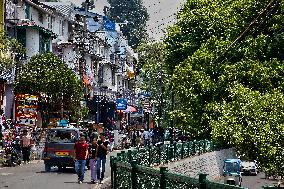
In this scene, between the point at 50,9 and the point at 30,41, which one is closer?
the point at 30,41

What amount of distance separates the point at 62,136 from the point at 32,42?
28.4m

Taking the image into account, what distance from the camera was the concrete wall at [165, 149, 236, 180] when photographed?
3473 centimetres

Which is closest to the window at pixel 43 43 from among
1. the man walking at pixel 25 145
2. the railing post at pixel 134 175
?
the man walking at pixel 25 145

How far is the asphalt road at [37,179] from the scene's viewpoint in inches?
922

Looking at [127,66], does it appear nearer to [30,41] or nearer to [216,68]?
[30,41]

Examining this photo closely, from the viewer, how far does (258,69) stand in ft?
135

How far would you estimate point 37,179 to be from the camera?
85.4 feet

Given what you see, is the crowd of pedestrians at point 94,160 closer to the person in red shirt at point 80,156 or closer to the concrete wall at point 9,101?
the person in red shirt at point 80,156

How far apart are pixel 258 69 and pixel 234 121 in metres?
3.70

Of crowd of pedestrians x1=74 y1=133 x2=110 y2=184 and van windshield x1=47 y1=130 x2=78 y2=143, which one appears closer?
crowd of pedestrians x1=74 y1=133 x2=110 y2=184

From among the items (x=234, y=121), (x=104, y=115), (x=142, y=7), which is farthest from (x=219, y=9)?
(x=142, y=7)

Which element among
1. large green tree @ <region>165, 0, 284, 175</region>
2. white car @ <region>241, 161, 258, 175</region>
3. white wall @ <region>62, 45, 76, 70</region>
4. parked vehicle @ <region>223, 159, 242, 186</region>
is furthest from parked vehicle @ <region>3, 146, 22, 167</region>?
white wall @ <region>62, 45, 76, 70</region>

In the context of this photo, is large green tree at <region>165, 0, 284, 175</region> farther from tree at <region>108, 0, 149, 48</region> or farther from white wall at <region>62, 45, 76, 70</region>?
tree at <region>108, 0, 149, 48</region>

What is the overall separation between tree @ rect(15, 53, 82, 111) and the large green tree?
959 centimetres
